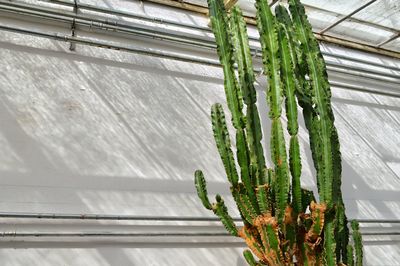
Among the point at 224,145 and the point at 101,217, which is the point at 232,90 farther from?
the point at 101,217

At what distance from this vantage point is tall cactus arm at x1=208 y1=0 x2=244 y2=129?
1.98 meters

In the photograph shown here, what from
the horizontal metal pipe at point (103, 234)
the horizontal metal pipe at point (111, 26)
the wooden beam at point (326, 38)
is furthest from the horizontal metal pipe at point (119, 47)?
the horizontal metal pipe at point (103, 234)

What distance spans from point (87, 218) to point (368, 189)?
7.98ft

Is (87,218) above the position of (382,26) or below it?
below

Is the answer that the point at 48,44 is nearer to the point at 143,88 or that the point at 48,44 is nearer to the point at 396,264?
the point at 143,88

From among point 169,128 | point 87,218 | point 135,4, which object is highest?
point 135,4

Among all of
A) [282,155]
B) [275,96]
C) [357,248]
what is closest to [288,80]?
[275,96]

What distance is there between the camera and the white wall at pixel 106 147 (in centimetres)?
247

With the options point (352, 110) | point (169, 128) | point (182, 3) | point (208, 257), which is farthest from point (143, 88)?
point (352, 110)

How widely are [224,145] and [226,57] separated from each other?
1.46 ft

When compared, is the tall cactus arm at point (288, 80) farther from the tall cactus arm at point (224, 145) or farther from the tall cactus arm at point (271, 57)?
the tall cactus arm at point (224, 145)

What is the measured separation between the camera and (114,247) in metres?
2.55

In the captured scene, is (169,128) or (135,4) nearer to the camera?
(169,128)

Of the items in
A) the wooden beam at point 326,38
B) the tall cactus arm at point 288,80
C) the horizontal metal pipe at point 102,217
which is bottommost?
the horizontal metal pipe at point 102,217
